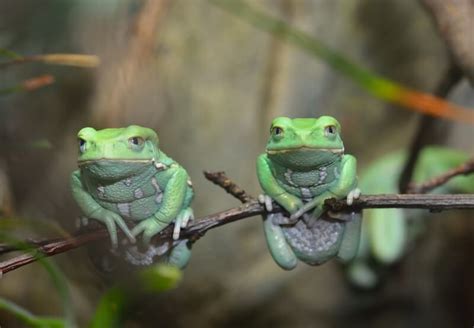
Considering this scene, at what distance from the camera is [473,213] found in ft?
6.45

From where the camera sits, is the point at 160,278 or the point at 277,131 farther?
the point at 277,131

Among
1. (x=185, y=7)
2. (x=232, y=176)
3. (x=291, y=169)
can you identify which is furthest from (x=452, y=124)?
(x=291, y=169)

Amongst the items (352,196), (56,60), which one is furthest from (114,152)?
(56,60)

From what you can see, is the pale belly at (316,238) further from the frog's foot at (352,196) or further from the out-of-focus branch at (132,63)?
the out-of-focus branch at (132,63)

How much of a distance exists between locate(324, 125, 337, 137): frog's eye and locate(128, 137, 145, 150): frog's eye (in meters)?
0.25

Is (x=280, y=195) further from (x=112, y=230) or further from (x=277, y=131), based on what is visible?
(x=112, y=230)

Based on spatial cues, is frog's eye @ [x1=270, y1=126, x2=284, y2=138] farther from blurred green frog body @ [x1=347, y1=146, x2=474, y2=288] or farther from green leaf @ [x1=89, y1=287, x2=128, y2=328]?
blurred green frog body @ [x1=347, y1=146, x2=474, y2=288]

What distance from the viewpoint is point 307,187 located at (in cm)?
87

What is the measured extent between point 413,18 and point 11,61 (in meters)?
1.39

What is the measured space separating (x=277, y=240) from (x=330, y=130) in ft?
0.71

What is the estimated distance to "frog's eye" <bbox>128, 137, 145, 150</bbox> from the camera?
807 mm

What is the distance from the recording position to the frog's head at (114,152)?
789 millimetres

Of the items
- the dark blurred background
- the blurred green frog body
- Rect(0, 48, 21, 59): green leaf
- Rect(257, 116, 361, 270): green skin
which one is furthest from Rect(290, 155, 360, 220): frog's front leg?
the blurred green frog body

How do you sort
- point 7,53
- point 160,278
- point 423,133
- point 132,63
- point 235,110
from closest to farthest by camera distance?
point 160,278 < point 7,53 < point 423,133 < point 132,63 < point 235,110
